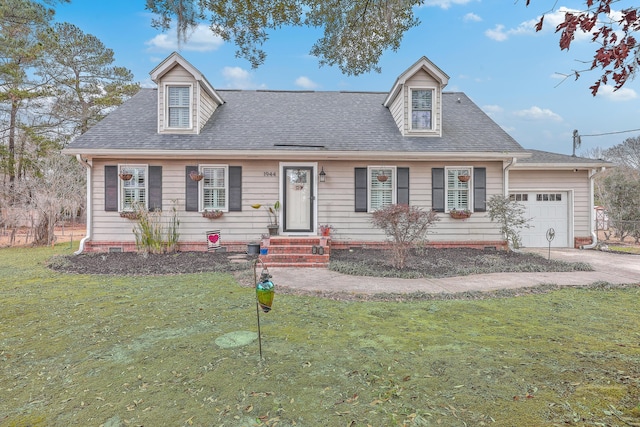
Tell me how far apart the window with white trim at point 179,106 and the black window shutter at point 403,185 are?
622 cm

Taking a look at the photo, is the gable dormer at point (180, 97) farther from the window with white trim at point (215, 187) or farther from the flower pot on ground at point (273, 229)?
the flower pot on ground at point (273, 229)

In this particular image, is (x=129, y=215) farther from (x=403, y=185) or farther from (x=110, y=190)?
(x=403, y=185)

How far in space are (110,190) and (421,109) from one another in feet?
29.9

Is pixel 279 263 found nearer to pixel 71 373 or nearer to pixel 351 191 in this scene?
pixel 351 191

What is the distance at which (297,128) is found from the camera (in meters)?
9.85

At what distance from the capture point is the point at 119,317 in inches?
154

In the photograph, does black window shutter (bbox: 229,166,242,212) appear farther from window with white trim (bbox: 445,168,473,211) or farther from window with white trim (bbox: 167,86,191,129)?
window with white trim (bbox: 445,168,473,211)

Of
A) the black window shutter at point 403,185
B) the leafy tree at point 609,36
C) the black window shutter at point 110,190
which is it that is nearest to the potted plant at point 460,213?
the black window shutter at point 403,185

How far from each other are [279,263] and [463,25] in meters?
6.97

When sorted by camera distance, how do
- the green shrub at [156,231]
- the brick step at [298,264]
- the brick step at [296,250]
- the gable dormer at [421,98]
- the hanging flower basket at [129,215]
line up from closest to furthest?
the brick step at [298,264]
the brick step at [296,250]
the green shrub at [156,231]
the hanging flower basket at [129,215]
the gable dormer at [421,98]

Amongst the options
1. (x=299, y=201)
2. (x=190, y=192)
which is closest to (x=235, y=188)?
(x=190, y=192)

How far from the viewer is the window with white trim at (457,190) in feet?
30.3

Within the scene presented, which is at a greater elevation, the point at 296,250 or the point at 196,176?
the point at 196,176

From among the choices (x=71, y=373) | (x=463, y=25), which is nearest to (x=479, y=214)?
(x=463, y=25)
